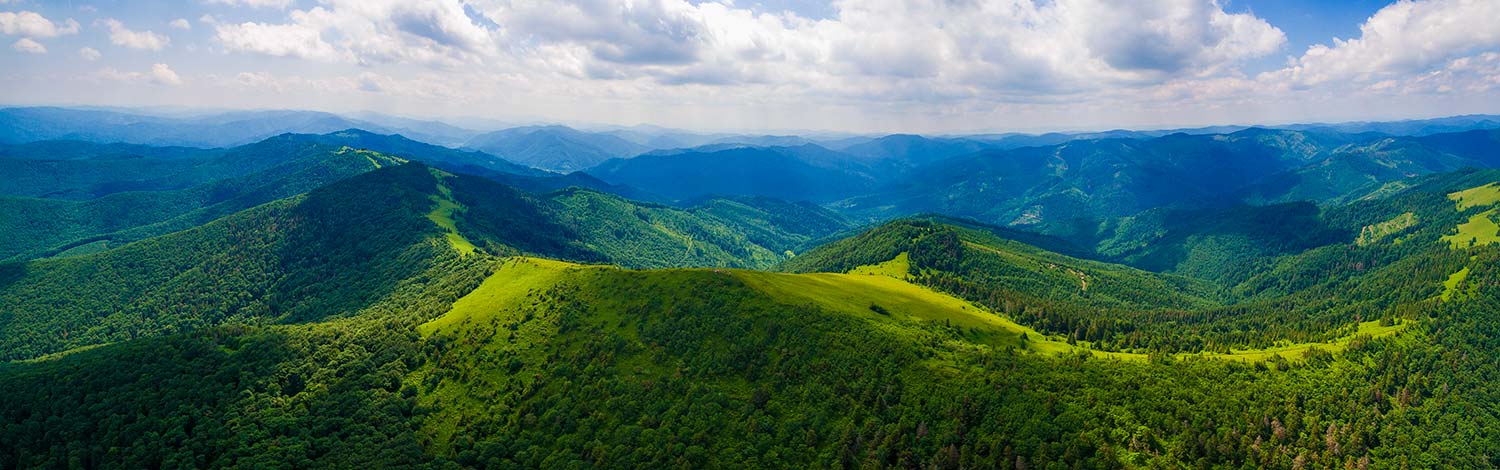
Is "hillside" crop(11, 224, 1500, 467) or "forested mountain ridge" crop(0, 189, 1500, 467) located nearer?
"forested mountain ridge" crop(0, 189, 1500, 467)

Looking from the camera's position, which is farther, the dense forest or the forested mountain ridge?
the dense forest

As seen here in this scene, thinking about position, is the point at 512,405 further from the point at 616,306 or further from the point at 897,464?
the point at 897,464

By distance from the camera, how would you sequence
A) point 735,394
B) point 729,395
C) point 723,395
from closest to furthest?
point 723,395 < point 729,395 < point 735,394

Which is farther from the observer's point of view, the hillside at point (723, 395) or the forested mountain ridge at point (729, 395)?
the hillside at point (723, 395)

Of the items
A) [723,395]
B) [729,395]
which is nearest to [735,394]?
[729,395]

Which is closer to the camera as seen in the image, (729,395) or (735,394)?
(729,395)

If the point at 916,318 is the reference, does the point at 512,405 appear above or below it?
below

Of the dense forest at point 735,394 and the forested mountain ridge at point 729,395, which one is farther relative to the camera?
the dense forest at point 735,394

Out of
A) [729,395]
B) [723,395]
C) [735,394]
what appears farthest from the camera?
[735,394]

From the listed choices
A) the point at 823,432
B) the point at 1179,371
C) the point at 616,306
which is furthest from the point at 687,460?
the point at 1179,371

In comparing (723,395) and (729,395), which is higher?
(723,395)

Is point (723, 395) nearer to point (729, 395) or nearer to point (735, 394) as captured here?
point (729, 395)
